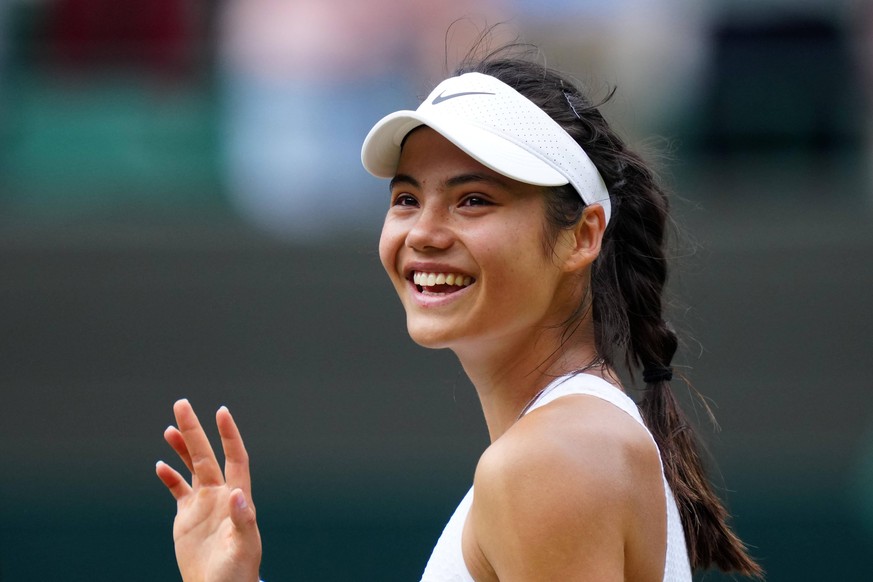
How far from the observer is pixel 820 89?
6.22 m

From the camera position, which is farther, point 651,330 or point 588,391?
point 651,330

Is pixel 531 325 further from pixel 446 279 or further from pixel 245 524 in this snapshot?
pixel 245 524

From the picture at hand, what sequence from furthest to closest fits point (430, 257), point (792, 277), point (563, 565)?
point (792, 277) → point (430, 257) → point (563, 565)

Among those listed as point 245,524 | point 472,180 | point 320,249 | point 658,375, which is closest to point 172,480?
point 245,524

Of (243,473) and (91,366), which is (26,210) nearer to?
(91,366)

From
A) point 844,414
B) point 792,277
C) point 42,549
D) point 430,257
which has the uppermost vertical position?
point 430,257

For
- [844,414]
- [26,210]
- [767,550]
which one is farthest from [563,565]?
[26,210]

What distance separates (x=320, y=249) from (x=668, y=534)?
4.47 meters

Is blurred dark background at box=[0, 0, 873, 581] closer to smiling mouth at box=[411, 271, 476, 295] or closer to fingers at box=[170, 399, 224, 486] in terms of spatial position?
fingers at box=[170, 399, 224, 486]

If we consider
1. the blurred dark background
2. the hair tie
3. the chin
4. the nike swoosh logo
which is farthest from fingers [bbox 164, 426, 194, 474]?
the blurred dark background

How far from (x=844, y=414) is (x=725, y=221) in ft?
3.59

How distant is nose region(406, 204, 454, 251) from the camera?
6.82 feet

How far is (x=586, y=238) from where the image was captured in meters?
2.17

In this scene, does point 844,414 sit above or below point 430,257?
below
